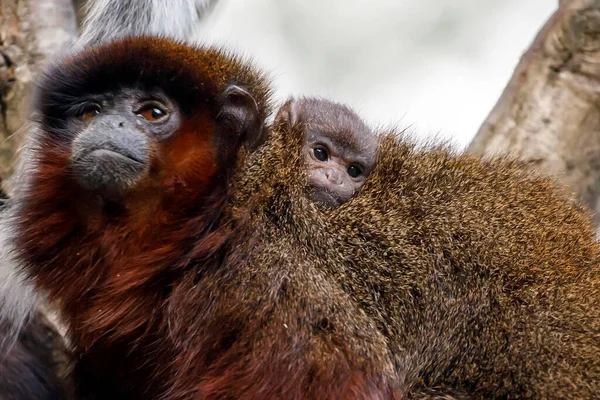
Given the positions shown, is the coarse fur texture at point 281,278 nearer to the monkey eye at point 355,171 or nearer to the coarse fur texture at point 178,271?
the coarse fur texture at point 178,271

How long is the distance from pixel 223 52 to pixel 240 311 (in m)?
0.93

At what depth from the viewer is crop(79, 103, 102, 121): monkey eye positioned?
2.62 meters

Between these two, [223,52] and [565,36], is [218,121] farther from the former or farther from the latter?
[565,36]

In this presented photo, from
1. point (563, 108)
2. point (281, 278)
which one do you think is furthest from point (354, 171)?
point (563, 108)

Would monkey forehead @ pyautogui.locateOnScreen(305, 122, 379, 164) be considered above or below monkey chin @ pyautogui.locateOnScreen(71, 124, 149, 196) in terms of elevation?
above

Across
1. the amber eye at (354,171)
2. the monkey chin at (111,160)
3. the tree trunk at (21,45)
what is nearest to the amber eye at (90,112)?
the monkey chin at (111,160)

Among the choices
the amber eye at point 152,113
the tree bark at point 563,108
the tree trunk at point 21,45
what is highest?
the tree bark at point 563,108

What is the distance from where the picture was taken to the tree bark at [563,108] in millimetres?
4082

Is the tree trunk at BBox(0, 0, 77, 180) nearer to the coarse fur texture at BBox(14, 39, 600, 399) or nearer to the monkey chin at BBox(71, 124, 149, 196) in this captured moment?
the coarse fur texture at BBox(14, 39, 600, 399)

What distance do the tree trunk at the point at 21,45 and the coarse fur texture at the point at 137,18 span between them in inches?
5.0

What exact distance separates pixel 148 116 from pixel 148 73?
13cm

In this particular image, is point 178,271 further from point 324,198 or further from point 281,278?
point 324,198

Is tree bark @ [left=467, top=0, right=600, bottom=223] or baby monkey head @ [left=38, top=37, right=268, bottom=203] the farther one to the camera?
tree bark @ [left=467, top=0, right=600, bottom=223]

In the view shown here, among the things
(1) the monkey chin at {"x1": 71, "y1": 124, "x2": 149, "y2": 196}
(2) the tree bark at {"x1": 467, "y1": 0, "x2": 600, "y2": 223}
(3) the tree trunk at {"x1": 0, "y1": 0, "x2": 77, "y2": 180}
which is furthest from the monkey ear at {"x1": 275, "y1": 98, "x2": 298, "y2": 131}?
(3) the tree trunk at {"x1": 0, "y1": 0, "x2": 77, "y2": 180}
